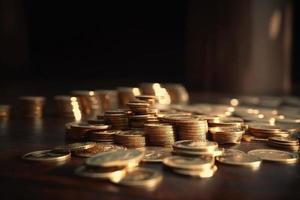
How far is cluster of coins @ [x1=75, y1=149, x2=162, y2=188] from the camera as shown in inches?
58.6

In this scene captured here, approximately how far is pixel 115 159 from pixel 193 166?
0.29m

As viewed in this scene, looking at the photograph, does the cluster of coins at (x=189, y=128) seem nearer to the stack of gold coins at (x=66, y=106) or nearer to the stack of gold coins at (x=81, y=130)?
the stack of gold coins at (x=81, y=130)

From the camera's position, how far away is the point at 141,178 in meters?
1.51

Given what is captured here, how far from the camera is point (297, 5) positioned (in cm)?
767

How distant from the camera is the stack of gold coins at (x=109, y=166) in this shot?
59.5 inches

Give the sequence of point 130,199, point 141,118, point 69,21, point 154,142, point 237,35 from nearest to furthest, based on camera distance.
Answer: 1. point 130,199
2. point 154,142
3. point 141,118
4. point 237,35
5. point 69,21

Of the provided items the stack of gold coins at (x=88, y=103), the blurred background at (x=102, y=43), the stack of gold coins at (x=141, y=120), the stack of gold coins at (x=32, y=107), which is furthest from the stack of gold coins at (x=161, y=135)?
the blurred background at (x=102, y=43)

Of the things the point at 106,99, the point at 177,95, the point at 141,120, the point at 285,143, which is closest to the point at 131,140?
the point at 141,120

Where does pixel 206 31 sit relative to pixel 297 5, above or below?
below

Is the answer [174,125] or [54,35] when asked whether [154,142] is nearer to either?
[174,125]

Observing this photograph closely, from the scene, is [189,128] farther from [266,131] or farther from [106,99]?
[106,99]

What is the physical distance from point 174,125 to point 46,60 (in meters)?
7.08

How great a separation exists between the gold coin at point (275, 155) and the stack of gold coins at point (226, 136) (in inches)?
8.4

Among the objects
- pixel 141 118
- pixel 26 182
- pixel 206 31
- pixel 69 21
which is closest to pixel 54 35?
pixel 69 21
